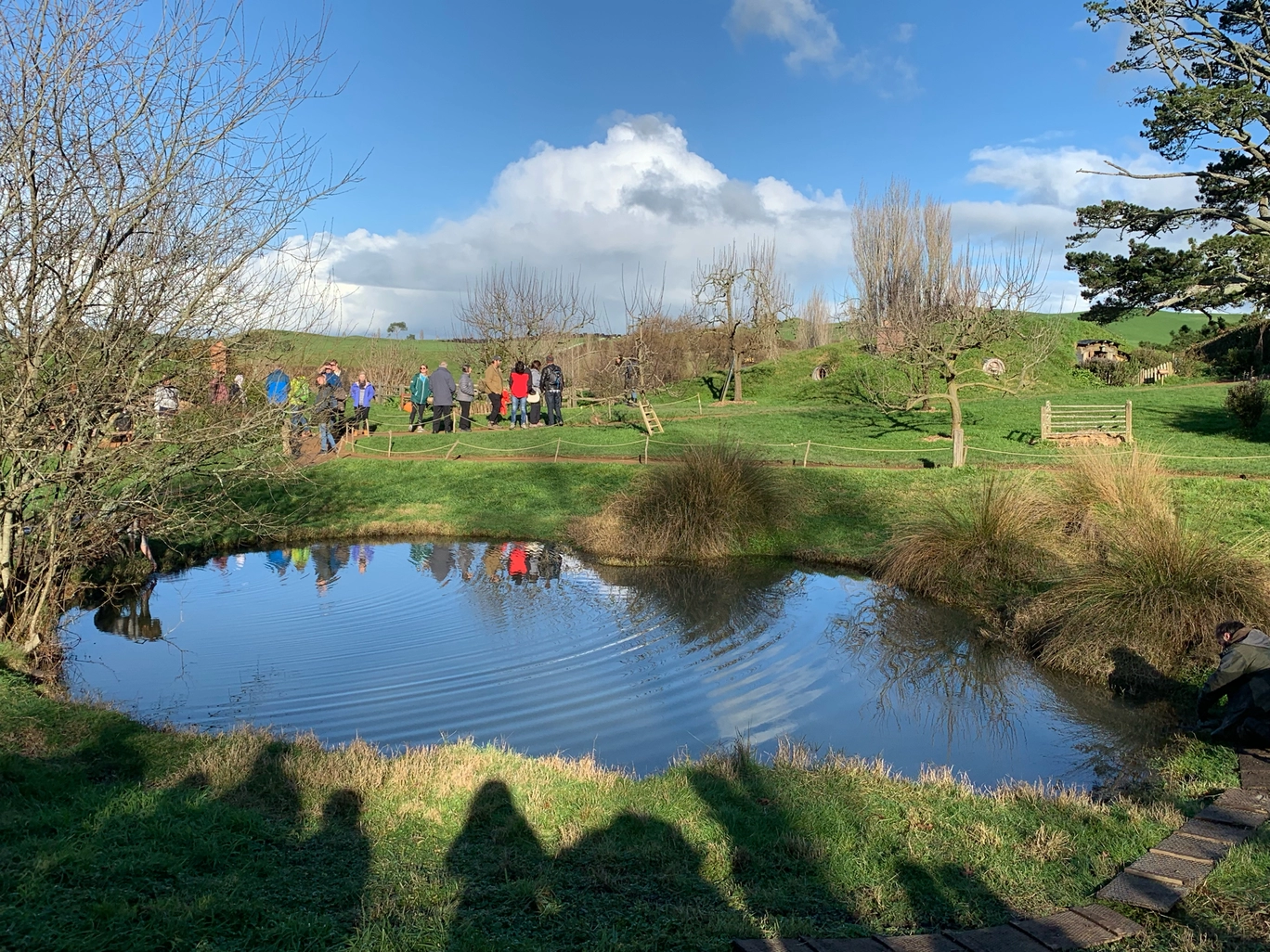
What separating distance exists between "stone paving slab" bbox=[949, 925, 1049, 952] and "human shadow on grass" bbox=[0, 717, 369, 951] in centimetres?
256

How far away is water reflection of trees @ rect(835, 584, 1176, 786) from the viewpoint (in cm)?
798

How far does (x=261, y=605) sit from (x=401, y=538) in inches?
205

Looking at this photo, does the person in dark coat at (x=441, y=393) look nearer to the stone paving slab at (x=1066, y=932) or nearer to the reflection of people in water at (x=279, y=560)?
the reflection of people in water at (x=279, y=560)

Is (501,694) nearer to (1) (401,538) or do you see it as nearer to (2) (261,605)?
(2) (261,605)

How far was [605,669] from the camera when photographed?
32.6 ft

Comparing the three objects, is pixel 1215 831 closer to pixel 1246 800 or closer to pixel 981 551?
pixel 1246 800

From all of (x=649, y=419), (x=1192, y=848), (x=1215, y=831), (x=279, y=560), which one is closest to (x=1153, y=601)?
(x=1215, y=831)

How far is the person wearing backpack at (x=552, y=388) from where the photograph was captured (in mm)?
26719

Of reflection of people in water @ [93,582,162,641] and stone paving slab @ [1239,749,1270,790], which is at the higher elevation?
stone paving slab @ [1239,749,1270,790]

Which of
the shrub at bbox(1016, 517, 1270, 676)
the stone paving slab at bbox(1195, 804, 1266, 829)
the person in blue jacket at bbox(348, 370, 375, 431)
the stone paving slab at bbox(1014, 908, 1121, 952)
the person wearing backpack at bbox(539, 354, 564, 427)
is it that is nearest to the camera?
the stone paving slab at bbox(1014, 908, 1121, 952)

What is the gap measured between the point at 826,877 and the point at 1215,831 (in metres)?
2.23

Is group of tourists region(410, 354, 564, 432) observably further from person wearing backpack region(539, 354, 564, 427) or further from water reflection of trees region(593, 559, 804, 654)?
water reflection of trees region(593, 559, 804, 654)

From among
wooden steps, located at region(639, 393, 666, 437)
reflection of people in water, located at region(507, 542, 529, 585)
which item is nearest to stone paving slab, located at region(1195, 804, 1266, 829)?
reflection of people in water, located at region(507, 542, 529, 585)

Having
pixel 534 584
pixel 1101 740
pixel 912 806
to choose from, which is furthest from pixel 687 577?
pixel 912 806
